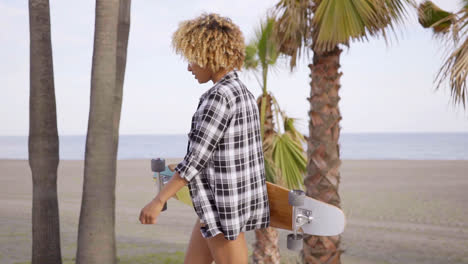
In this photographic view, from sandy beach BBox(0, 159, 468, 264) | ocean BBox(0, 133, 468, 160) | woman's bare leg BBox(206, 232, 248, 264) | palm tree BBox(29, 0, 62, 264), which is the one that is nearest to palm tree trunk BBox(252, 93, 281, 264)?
sandy beach BBox(0, 159, 468, 264)

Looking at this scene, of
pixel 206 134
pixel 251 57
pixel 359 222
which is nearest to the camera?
pixel 206 134

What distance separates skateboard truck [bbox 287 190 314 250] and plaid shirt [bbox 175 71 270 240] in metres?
0.19

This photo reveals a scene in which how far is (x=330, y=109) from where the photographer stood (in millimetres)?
5715

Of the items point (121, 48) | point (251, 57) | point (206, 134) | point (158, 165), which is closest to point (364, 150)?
point (251, 57)

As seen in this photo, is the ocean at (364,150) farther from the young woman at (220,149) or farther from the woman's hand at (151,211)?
the woman's hand at (151,211)

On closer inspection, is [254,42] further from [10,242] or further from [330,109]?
[10,242]

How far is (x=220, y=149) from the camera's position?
1.97 m

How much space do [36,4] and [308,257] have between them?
4835 mm

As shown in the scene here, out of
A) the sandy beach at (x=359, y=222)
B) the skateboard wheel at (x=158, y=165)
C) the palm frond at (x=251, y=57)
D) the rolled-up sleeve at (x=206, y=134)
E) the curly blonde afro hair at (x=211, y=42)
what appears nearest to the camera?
the rolled-up sleeve at (x=206, y=134)

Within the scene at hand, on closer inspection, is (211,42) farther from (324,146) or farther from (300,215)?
(324,146)

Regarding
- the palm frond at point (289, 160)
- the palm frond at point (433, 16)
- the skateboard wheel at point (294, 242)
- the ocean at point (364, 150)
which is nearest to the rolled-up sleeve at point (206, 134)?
the skateboard wheel at point (294, 242)

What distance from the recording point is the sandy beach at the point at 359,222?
8.98 meters

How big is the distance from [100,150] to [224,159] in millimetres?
3792

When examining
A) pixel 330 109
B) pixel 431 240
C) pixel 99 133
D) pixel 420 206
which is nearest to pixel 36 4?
pixel 99 133
